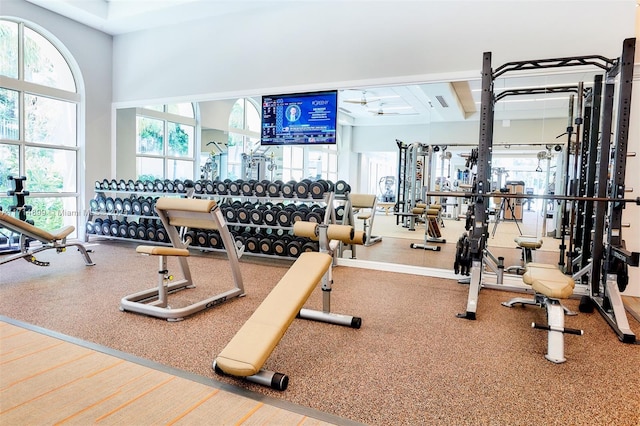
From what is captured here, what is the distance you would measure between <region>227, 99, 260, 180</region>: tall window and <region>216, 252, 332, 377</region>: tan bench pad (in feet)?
19.1

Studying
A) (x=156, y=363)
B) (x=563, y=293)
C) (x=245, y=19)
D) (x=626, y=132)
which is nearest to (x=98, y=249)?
(x=245, y=19)

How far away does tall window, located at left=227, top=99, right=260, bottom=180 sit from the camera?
8.11 metres

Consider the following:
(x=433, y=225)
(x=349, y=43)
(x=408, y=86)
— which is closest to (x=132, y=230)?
(x=349, y=43)

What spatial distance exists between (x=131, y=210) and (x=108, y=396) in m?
4.59

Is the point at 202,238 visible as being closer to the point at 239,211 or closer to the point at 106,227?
the point at 239,211

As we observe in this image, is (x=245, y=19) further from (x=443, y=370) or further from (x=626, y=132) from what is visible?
(x=443, y=370)

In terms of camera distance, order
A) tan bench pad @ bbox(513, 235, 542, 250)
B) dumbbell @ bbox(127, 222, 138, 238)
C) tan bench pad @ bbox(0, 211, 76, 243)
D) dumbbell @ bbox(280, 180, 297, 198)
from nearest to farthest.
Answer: tan bench pad @ bbox(0, 211, 76, 243), tan bench pad @ bbox(513, 235, 542, 250), dumbbell @ bbox(280, 180, 297, 198), dumbbell @ bbox(127, 222, 138, 238)

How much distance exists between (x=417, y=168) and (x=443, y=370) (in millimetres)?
6094

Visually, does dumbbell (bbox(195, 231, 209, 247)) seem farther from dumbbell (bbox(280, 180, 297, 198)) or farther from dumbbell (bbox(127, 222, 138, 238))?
dumbbell (bbox(280, 180, 297, 198))

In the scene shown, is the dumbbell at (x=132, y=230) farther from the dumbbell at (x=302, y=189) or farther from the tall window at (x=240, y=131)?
the dumbbell at (x=302, y=189)

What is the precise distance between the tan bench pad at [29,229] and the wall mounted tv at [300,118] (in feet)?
9.18

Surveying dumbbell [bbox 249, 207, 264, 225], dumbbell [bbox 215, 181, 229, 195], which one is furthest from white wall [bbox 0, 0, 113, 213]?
dumbbell [bbox 249, 207, 264, 225]

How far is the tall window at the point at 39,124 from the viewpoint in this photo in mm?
5559

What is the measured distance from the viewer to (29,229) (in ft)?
13.2
